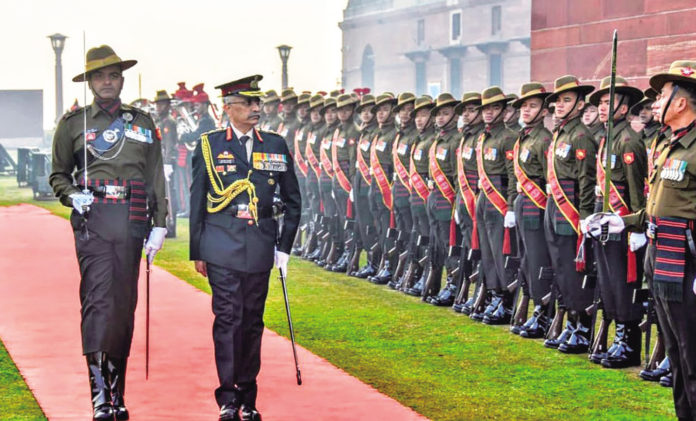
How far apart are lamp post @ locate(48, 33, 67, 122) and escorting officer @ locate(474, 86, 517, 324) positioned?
27885 millimetres

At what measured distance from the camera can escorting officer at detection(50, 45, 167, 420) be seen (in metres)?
7.38

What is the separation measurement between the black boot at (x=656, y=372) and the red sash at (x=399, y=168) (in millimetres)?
4864

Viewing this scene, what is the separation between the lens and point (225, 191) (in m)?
7.35

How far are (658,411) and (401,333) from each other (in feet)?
10.9

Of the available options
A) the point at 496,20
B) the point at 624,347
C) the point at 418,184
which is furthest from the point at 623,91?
the point at 496,20

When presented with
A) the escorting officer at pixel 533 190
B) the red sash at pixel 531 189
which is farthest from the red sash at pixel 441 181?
the red sash at pixel 531 189

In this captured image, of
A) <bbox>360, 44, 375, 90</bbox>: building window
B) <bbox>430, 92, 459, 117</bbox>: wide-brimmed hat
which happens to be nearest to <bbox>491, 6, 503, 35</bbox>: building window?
<bbox>360, 44, 375, 90</bbox>: building window

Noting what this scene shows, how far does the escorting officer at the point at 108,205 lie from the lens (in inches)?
290

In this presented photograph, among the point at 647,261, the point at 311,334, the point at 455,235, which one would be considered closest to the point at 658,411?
the point at 647,261

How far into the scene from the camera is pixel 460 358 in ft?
31.9

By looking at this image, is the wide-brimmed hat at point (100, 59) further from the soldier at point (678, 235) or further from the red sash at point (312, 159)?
the red sash at point (312, 159)

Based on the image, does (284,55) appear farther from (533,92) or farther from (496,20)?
(496,20)

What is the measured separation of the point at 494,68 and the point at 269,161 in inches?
1703

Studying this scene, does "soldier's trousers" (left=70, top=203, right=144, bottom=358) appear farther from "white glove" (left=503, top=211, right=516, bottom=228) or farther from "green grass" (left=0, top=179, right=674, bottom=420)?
"white glove" (left=503, top=211, right=516, bottom=228)
